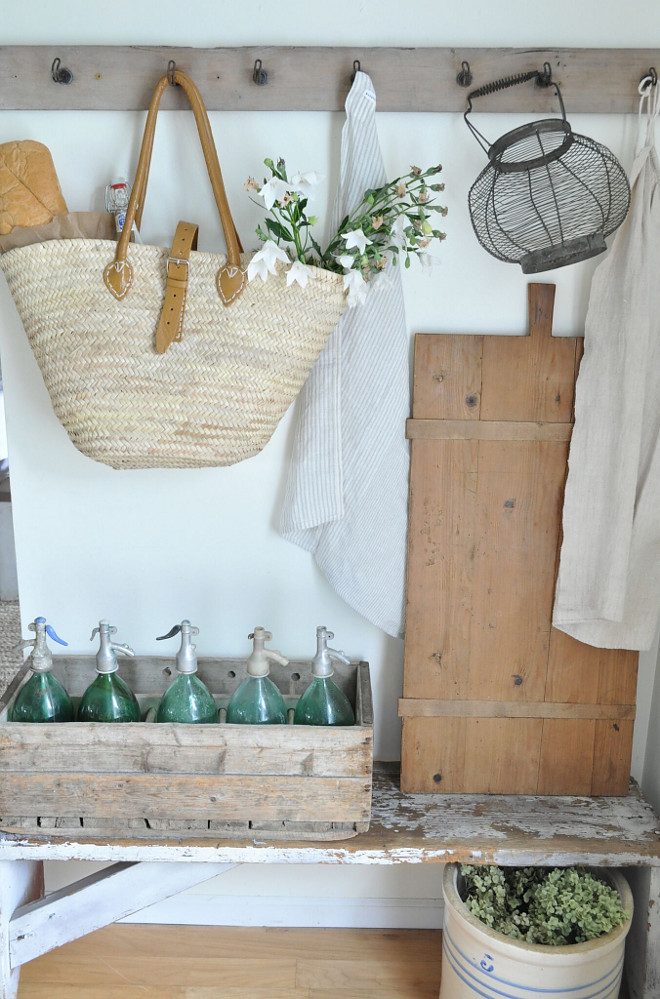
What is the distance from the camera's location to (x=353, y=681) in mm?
1733

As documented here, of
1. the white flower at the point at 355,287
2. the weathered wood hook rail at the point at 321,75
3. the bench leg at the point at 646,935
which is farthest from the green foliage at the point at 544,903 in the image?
the weathered wood hook rail at the point at 321,75

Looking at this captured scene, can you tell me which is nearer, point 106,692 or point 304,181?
point 304,181

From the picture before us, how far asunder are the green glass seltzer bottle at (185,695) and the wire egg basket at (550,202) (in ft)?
2.94

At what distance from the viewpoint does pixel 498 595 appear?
65.5 inches

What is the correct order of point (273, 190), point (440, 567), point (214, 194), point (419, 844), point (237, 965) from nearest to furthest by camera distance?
point (273, 190) < point (214, 194) < point (419, 844) < point (440, 567) < point (237, 965)

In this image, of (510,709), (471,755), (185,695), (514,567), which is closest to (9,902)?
(185,695)

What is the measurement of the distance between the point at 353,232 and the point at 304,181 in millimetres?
112

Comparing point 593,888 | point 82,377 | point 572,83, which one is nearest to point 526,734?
point 593,888

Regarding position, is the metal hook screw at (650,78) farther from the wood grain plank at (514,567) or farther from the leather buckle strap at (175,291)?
the leather buckle strap at (175,291)

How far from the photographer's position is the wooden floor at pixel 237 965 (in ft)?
5.69

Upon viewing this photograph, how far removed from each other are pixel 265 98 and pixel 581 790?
1487 mm

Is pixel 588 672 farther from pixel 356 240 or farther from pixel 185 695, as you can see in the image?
pixel 356 240

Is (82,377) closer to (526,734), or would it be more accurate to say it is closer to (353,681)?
(353,681)

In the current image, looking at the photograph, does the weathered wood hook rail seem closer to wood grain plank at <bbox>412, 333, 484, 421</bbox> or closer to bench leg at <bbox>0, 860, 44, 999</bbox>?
wood grain plank at <bbox>412, 333, 484, 421</bbox>
